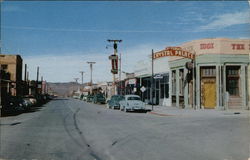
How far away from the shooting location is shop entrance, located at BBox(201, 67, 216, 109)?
30.8m

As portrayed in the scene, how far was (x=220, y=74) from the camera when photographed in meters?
30.2

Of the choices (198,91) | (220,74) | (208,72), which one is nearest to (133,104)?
(198,91)

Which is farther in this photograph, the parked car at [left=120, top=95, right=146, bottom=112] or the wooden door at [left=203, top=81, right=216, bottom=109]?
the wooden door at [left=203, top=81, right=216, bottom=109]

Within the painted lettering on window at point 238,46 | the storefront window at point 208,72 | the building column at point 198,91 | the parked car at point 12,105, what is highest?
the painted lettering on window at point 238,46

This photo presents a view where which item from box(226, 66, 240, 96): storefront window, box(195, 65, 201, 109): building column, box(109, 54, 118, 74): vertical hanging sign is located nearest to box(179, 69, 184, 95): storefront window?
box(195, 65, 201, 109): building column

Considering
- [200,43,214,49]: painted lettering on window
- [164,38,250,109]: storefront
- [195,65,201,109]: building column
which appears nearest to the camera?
[164,38,250,109]: storefront

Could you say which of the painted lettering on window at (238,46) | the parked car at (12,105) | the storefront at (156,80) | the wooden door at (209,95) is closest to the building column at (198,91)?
the wooden door at (209,95)

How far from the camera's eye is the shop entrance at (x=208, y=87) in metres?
30.8

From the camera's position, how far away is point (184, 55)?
3156 cm

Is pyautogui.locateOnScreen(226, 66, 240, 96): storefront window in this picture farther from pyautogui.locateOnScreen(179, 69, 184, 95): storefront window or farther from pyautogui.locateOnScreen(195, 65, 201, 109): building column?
pyautogui.locateOnScreen(179, 69, 184, 95): storefront window

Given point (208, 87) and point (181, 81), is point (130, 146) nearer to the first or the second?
point (208, 87)

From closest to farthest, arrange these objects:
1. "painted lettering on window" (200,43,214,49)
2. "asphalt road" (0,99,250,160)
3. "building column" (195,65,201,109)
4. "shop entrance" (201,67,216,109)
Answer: "asphalt road" (0,99,250,160) < "painted lettering on window" (200,43,214,49) < "shop entrance" (201,67,216,109) < "building column" (195,65,201,109)

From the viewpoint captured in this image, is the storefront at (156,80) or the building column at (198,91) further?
the storefront at (156,80)

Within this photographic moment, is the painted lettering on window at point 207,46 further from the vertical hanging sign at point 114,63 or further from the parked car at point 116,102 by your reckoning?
the vertical hanging sign at point 114,63
